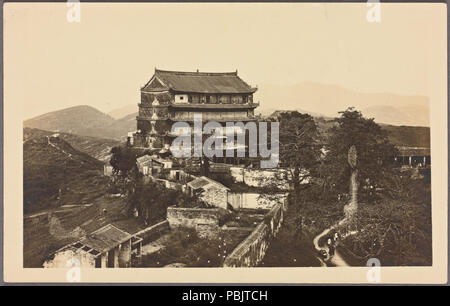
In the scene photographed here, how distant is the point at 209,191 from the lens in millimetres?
6852

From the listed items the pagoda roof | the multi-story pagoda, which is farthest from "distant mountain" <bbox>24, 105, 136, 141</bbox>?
the pagoda roof

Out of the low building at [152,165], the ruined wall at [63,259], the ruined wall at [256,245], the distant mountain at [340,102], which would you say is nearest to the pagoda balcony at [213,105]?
the distant mountain at [340,102]

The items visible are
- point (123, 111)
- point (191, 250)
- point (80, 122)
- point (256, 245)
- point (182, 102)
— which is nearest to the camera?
point (256, 245)

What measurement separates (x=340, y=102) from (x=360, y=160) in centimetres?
95

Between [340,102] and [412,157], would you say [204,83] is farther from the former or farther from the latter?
[412,157]

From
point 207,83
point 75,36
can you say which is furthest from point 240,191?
point 75,36

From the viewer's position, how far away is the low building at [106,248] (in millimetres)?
6660

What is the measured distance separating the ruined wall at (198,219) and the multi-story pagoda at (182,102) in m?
1.06

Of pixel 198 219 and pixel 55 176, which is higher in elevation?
pixel 55 176

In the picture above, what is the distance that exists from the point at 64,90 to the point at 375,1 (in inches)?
195

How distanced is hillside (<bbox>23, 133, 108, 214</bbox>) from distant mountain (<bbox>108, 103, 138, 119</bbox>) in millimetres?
747

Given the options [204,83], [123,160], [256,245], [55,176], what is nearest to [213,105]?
[204,83]

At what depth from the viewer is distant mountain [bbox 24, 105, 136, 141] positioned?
6.85 m

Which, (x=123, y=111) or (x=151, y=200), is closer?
(x=151, y=200)
